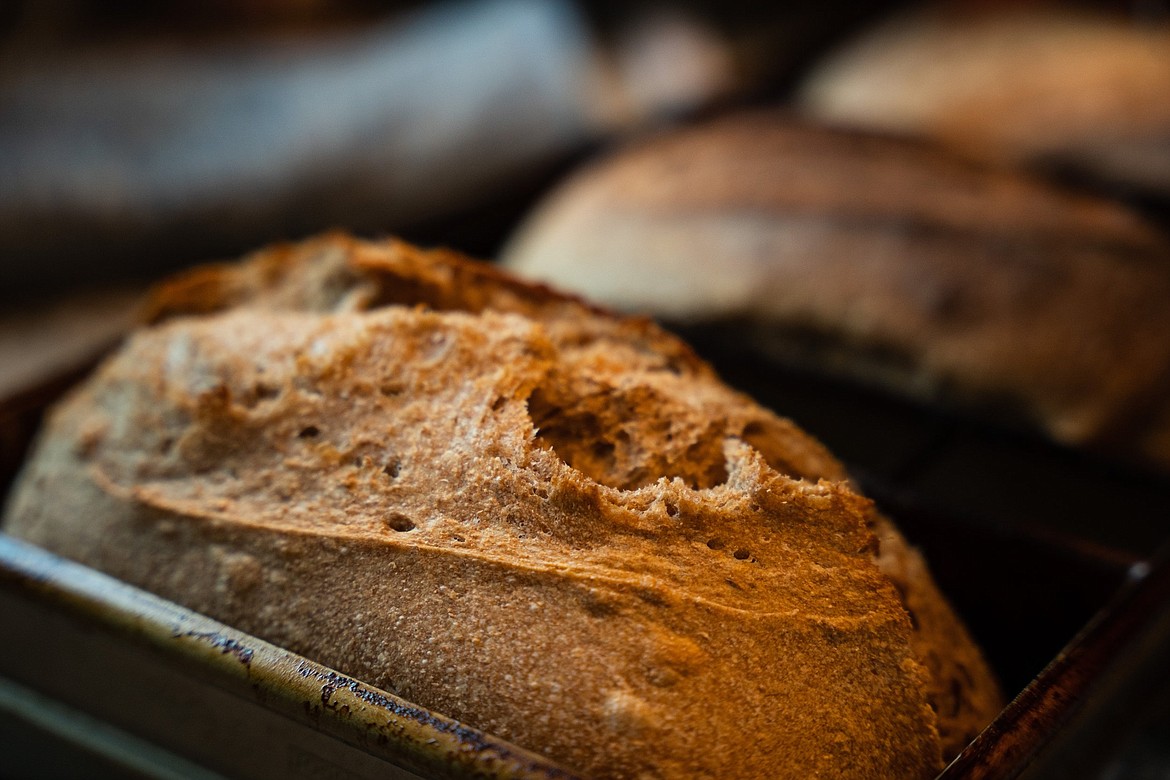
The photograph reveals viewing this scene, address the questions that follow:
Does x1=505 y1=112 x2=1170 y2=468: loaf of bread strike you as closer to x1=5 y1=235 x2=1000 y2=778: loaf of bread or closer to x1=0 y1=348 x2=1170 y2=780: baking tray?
x1=0 y1=348 x2=1170 y2=780: baking tray

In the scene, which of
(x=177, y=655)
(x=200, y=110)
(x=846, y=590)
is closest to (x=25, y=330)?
(x=200, y=110)

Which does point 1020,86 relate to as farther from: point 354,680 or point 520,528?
point 354,680

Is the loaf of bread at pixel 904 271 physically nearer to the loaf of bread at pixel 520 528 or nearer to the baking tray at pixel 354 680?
the baking tray at pixel 354 680

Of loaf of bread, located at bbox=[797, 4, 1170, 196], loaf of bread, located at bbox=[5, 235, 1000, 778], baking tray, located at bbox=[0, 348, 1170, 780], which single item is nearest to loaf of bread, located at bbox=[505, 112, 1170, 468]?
loaf of bread, located at bbox=[797, 4, 1170, 196]

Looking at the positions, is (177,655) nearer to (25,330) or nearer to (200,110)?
(25,330)

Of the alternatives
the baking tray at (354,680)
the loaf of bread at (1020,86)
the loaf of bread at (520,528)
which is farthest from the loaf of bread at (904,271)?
the loaf of bread at (520,528)

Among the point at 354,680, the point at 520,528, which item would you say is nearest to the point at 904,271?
the point at 520,528
